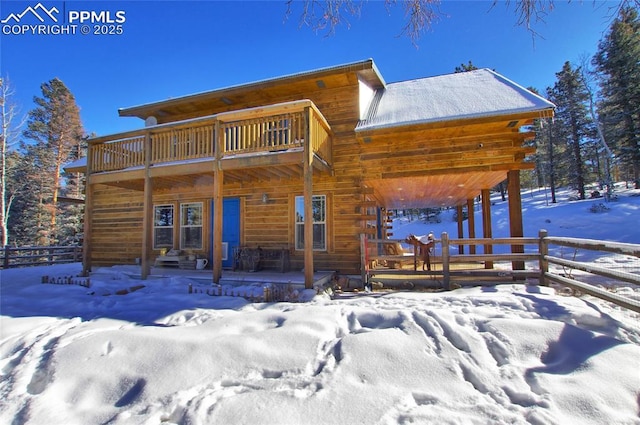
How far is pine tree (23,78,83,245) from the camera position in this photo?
24.0 meters

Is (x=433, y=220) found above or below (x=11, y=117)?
below

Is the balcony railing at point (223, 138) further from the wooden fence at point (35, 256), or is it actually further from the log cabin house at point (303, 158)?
the wooden fence at point (35, 256)

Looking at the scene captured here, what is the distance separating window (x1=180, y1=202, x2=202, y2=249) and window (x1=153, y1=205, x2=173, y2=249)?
0.49 m

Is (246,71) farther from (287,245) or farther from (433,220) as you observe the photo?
(433,220)

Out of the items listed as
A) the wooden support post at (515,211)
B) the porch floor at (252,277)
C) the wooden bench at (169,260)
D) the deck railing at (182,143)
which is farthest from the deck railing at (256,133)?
the wooden support post at (515,211)

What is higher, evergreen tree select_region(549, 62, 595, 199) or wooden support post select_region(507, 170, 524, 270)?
evergreen tree select_region(549, 62, 595, 199)

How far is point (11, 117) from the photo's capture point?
730 inches

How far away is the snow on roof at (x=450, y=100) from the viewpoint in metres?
7.16

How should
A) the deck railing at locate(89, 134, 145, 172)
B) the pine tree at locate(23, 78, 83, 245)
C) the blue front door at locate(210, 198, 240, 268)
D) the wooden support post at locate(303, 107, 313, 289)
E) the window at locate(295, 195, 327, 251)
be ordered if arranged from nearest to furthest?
1. the wooden support post at locate(303, 107, 313, 289)
2. the deck railing at locate(89, 134, 145, 172)
3. the window at locate(295, 195, 327, 251)
4. the blue front door at locate(210, 198, 240, 268)
5. the pine tree at locate(23, 78, 83, 245)

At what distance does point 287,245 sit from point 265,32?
5662mm

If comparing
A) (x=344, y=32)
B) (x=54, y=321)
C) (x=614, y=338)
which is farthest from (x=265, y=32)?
(x=614, y=338)

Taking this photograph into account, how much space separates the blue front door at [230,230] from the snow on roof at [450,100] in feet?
15.6

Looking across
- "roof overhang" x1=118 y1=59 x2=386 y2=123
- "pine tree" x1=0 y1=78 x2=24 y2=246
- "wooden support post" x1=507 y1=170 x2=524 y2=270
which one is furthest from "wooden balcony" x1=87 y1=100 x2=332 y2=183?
"pine tree" x1=0 y1=78 x2=24 y2=246

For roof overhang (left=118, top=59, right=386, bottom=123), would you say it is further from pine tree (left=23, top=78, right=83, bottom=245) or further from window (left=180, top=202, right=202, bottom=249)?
pine tree (left=23, top=78, right=83, bottom=245)
